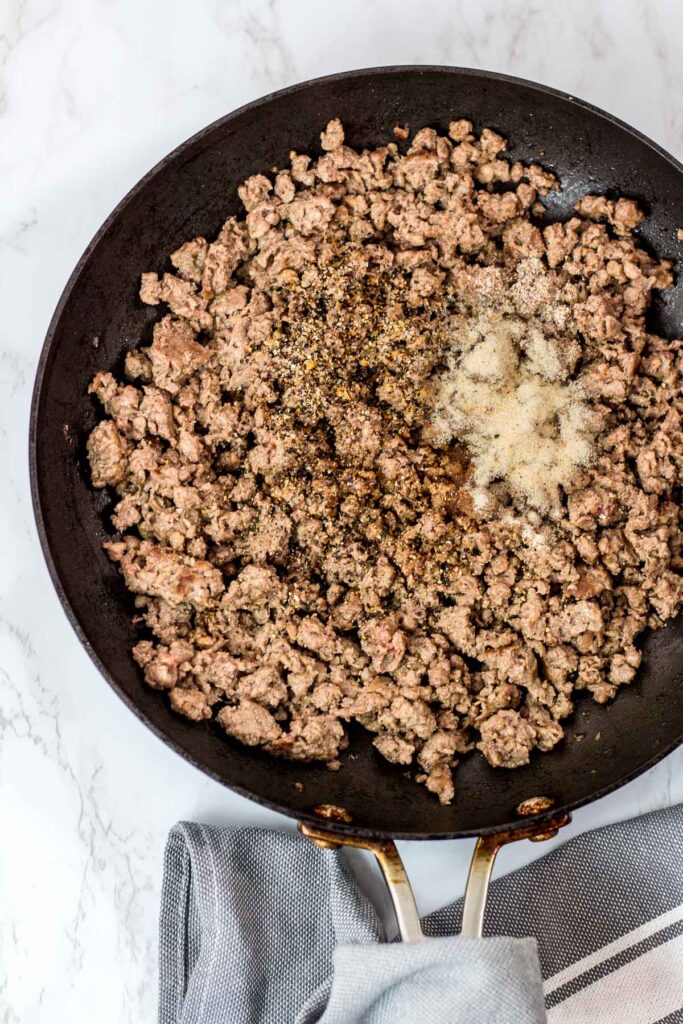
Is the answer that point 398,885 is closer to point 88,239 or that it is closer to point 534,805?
point 534,805

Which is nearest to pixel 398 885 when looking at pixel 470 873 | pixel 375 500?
pixel 470 873

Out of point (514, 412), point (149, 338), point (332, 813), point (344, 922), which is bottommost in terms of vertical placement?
point (344, 922)

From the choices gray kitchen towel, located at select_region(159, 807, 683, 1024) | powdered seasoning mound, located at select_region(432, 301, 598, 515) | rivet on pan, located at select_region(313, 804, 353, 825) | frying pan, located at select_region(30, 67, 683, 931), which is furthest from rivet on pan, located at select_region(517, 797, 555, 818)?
powdered seasoning mound, located at select_region(432, 301, 598, 515)

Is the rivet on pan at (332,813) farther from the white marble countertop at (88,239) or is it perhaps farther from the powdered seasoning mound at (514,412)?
the powdered seasoning mound at (514,412)

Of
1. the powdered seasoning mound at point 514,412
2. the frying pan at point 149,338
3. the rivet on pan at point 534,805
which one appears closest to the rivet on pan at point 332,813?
the frying pan at point 149,338

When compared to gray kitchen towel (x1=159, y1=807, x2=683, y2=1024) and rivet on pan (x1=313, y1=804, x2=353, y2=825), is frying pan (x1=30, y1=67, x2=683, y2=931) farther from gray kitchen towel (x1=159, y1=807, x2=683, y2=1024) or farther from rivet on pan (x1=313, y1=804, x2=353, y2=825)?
gray kitchen towel (x1=159, y1=807, x2=683, y2=1024)

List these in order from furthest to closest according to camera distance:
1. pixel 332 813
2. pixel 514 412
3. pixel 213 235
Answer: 1. pixel 213 235
2. pixel 514 412
3. pixel 332 813
